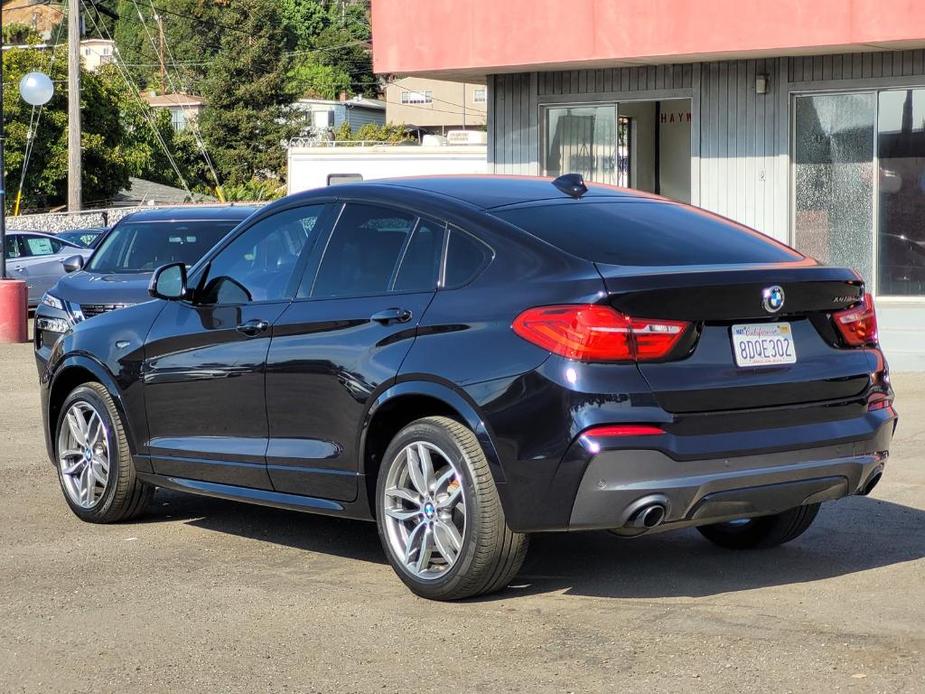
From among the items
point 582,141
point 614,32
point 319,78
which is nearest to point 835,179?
point 614,32

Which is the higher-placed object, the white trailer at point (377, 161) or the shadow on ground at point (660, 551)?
the white trailer at point (377, 161)

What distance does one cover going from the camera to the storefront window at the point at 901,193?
18.4 m

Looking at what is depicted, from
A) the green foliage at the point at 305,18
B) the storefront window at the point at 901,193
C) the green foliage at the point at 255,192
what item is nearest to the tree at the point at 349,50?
the green foliage at the point at 305,18

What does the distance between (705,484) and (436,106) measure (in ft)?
313

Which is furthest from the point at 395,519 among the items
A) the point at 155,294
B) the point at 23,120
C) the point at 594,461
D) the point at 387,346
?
the point at 23,120

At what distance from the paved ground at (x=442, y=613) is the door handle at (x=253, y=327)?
1.03m

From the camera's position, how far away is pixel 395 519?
6184mm

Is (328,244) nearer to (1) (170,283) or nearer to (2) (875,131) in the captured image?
(1) (170,283)

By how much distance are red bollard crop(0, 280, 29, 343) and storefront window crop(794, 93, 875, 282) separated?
983cm

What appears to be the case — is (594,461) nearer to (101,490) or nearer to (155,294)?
(155,294)

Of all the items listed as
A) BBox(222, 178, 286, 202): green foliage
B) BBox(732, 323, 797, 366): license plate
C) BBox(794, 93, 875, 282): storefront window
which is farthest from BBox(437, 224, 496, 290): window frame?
BBox(222, 178, 286, 202): green foliage

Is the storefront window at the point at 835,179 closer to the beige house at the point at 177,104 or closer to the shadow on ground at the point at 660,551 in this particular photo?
the shadow on ground at the point at 660,551

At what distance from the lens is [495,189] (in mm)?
6680

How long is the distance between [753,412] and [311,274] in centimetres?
207
